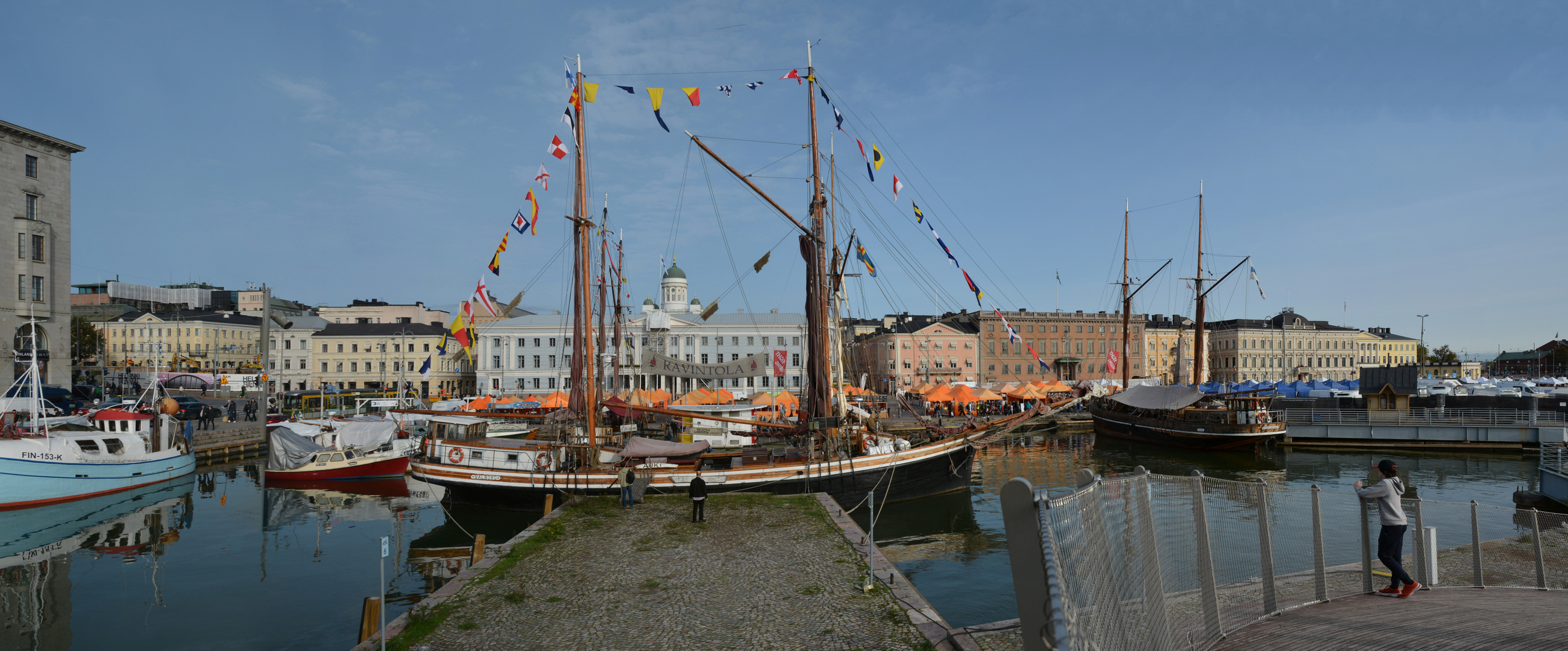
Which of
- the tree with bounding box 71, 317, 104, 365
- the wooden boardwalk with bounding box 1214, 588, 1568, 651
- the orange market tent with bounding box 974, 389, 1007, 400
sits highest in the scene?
the tree with bounding box 71, 317, 104, 365

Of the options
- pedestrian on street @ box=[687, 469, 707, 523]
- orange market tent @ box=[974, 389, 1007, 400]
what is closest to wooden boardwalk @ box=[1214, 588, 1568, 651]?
pedestrian on street @ box=[687, 469, 707, 523]

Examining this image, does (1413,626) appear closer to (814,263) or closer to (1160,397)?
(814,263)

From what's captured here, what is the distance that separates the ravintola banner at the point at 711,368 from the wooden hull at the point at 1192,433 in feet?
83.5

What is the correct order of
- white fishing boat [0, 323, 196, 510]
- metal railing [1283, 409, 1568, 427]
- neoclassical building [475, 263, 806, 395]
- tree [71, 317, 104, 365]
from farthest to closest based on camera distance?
neoclassical building [475, 263, 806, 395], tree [71, 317, 104, 365], metal railing [1283, 409, 1568, 427], white fishing boat [0, 323, 196, 510]

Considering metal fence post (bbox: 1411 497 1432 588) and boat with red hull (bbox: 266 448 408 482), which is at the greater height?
metal fence post (bbox: 1411 497 1432 588)

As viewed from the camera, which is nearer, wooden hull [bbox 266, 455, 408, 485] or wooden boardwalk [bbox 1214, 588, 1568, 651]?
→ wooden boardwalk [bbox 1214, 588, 1568, 651]

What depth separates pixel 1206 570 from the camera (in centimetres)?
738

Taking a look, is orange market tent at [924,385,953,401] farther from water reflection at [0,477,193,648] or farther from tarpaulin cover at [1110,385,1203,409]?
water reflection at [0,477,193,648]

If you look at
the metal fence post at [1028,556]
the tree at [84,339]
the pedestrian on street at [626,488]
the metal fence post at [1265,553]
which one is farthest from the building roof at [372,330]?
the metal fence post at [1028,556]

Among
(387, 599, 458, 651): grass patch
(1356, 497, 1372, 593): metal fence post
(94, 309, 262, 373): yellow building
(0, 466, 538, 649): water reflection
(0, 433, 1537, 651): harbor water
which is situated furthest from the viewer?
(94, 309, 262, 373): yellow building

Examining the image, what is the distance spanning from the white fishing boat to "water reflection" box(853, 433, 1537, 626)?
97.0ft

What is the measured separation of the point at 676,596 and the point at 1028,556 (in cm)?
994

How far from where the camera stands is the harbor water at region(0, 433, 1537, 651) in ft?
49.4

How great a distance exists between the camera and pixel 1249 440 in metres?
44.2
